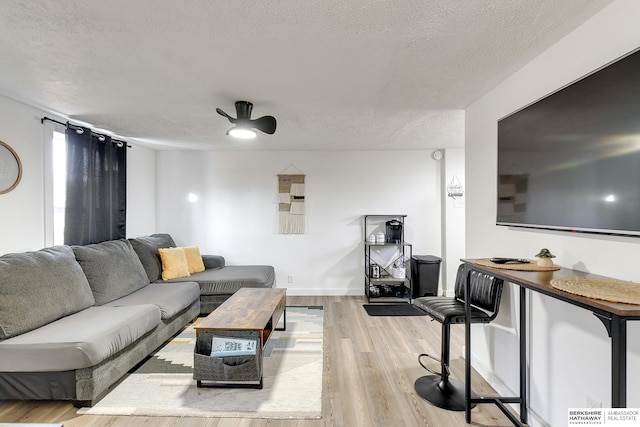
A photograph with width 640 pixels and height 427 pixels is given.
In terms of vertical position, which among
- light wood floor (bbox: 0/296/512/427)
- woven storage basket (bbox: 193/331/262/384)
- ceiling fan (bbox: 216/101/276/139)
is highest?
ceiling fan (bbox: 216/101/276/139)

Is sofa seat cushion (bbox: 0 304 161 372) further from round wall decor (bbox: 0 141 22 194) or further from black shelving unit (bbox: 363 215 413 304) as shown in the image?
black shelving unit (bbox: 363 215 413 304)

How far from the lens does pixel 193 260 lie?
464cm

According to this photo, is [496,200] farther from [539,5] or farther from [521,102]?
[539,5]

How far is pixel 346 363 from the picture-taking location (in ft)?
9.55

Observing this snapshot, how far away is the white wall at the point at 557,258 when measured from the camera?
1.46 m

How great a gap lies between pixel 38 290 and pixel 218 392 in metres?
1.61

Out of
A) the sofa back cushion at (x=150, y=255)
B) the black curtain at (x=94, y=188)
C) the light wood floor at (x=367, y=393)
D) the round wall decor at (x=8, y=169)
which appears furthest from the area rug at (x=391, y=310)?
the round wall decor at (x=8, y=169)

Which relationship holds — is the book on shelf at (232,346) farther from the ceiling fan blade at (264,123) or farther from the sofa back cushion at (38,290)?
the ceiling fan blade at (264,123)

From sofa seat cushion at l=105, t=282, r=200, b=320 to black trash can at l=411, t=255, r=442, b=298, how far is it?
315 cm

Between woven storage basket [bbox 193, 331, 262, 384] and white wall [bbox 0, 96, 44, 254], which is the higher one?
white wall [bbox 0, 96, 44, 254]

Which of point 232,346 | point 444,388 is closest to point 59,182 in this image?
point 232,346

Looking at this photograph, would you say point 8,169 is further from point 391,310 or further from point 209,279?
point 391,310

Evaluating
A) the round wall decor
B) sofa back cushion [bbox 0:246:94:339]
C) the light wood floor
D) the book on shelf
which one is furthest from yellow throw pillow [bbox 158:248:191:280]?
the book on shelf

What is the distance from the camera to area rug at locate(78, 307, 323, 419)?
7.20 feet
